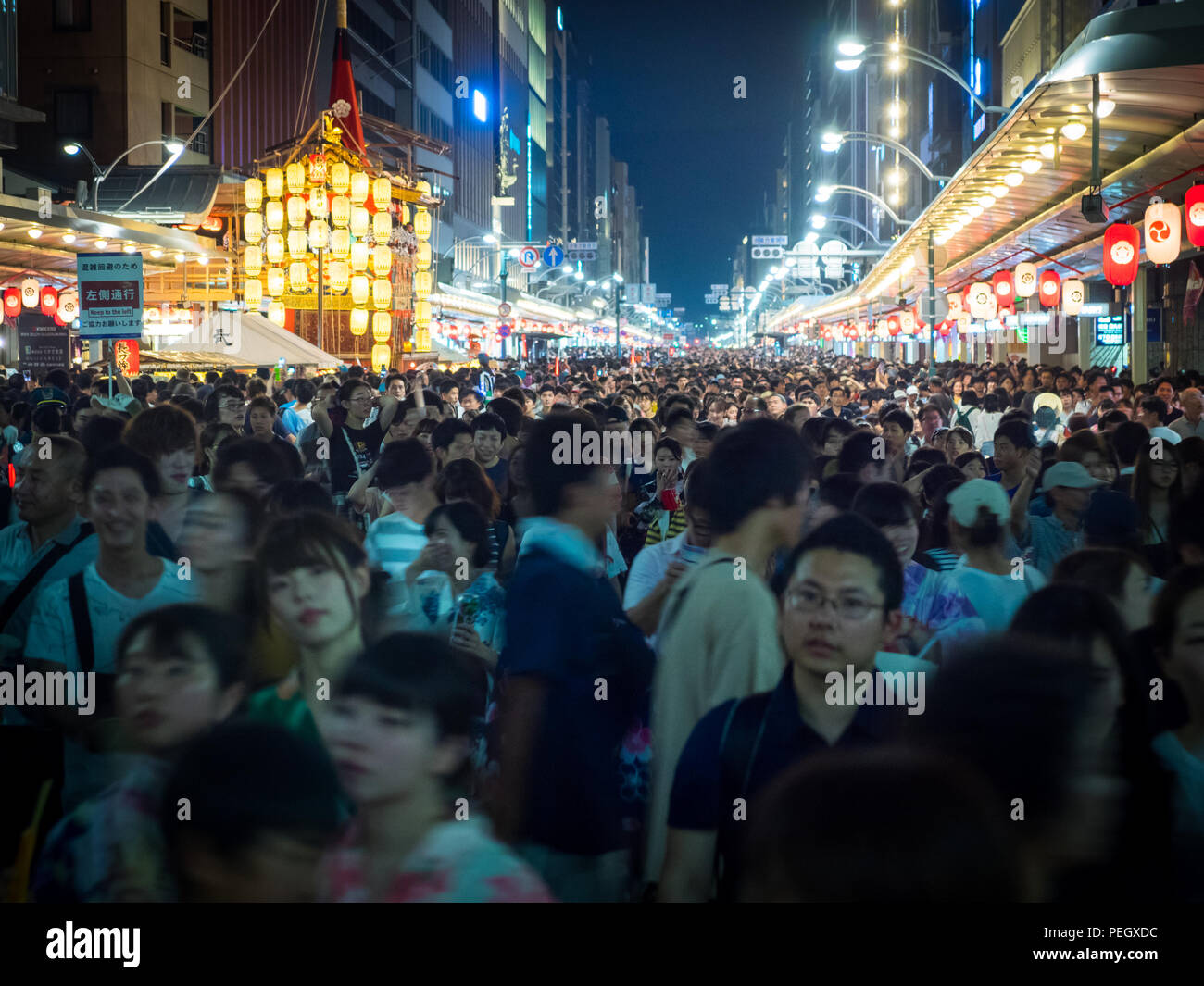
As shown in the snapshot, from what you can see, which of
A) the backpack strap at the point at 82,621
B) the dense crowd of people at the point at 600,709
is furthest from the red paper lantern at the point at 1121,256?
the backpack strap at the point at 82,621

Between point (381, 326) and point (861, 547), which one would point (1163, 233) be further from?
point (381, 326)

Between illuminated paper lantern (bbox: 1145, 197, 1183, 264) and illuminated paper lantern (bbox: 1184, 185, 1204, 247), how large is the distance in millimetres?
1305

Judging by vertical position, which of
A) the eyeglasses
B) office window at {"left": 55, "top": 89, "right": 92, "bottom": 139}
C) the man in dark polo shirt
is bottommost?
the man in dark polo shirt

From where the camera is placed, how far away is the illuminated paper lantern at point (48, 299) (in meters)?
24.6

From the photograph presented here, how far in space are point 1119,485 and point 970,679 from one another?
15.2 ft

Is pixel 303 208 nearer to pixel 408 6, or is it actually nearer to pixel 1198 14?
pixel 1198 14

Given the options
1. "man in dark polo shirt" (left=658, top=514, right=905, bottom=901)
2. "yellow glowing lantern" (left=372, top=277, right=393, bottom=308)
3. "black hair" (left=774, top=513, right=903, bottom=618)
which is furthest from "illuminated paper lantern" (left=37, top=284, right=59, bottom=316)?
"man in dark polo shirt" (left=658, top=514, right=905, bottom=901)

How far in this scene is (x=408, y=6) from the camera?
217 ft

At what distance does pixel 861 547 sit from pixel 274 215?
3065 cm

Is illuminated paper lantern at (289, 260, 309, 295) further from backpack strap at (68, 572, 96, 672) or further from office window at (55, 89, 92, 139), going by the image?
backpack strap at (68, 572, 96, 672)

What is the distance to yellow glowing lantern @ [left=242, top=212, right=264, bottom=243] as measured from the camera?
1287 inches

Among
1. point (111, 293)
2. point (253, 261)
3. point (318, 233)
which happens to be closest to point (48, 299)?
point (318, 233)

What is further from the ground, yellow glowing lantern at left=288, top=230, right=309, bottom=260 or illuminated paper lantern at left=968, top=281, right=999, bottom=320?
yellow glowing lantern at left=288, top=230, right=309, bottom=260
